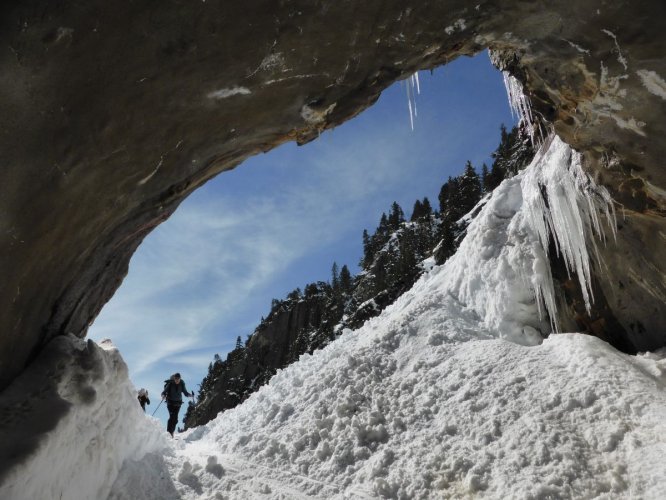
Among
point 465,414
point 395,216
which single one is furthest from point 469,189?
point 465,414

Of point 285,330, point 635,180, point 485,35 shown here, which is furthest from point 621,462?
point 285,330

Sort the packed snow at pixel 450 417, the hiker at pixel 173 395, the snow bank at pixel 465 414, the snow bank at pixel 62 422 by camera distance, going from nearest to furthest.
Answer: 1. the snow bank at pixel 62 422
2. the packed snow at pixel 450 417
3. the snow bank at pixel 465 414
4. the hiker at pixel 173 395

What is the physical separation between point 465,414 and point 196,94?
5.88 m

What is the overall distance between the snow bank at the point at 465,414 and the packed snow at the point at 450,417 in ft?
0.08

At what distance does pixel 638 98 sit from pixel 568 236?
14.4 feet

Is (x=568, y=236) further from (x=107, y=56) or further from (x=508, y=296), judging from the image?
(x=107, y=56)

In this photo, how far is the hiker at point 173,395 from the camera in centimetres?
1006

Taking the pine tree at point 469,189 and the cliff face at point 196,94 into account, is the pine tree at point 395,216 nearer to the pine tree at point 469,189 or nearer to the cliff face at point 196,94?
the pine tree at point 469,189

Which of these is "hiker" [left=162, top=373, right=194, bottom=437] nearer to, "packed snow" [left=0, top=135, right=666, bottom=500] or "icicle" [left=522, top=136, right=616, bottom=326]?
"packed snow" [left=0, top=135, right=666, bottom=500]

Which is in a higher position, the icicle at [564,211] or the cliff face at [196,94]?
the icicle at [564,211]

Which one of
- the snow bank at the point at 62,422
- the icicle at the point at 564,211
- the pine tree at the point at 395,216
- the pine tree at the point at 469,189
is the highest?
the pine tree at the point at 395,216

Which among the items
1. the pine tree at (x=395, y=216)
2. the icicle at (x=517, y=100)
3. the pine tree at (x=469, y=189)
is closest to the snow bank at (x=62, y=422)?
the icicle at (x=517, y=100)

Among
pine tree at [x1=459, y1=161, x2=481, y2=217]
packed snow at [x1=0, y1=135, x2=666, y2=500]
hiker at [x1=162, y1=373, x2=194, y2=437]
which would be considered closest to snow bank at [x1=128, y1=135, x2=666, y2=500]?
packed snow at [x1=0, y1=135, x2=666, y2=500]

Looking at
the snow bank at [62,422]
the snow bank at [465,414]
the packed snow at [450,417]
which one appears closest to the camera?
the snow bank at [62,422]
